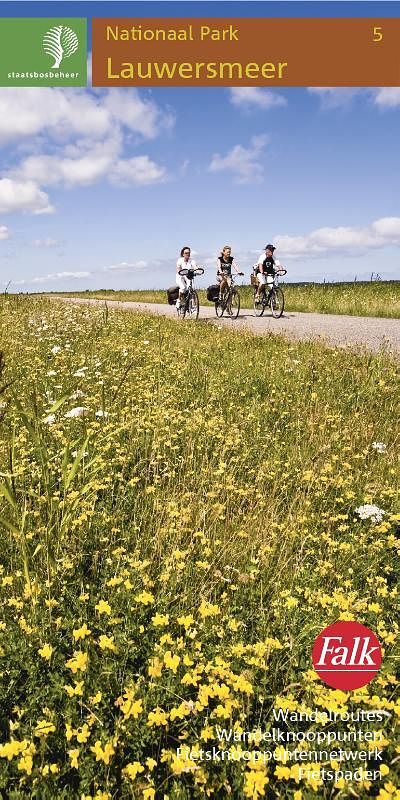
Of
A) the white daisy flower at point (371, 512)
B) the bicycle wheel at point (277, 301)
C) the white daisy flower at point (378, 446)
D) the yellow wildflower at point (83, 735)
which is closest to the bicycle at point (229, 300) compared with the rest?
the bicycle wheel at point (277, 301)

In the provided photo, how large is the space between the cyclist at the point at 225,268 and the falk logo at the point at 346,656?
18227 mm

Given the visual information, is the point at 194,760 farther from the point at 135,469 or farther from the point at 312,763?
the point at 135,469

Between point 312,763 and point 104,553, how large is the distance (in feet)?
6.75

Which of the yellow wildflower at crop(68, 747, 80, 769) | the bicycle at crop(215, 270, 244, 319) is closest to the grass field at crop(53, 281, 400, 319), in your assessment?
the bicycle at crop(215, 270, 244, 319)

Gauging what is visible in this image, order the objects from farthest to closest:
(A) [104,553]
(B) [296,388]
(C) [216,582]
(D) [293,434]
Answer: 1. (B) [296,388]
2. (D) [293,434]
3. (A) [104,553]
4. (C) [216,582]

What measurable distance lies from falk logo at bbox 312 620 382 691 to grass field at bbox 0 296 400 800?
77 mm

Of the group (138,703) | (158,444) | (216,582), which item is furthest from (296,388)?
(138,703)

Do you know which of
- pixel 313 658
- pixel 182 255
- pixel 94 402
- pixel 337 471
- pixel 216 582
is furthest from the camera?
pixel 182 255

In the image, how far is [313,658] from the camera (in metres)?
2.88

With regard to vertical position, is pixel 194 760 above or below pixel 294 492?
below

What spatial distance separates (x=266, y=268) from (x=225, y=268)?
5.38ft

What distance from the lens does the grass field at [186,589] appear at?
244 cm

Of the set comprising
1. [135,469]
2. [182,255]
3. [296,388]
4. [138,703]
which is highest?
[182,255]

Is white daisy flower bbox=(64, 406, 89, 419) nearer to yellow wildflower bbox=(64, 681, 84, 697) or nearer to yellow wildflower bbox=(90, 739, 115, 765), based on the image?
yellow wildflower bbox=(64, 681, 84, 697)
